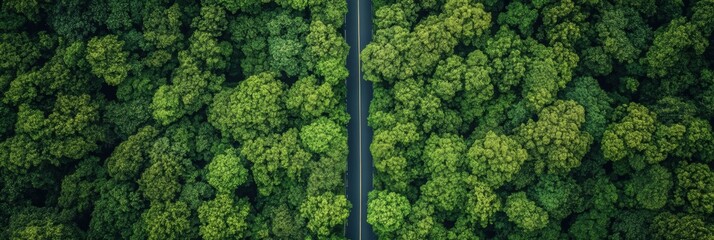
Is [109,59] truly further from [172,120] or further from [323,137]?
[323,137]

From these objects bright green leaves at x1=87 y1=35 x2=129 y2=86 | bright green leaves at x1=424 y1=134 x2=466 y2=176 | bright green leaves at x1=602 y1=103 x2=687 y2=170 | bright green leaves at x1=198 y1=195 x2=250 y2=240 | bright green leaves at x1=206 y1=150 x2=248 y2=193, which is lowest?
bright green leaves at x1=198 y1=195 x2=250 y2=240

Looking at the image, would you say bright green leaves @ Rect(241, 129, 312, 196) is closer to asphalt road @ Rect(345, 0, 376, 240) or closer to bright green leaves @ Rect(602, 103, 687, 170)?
asphalt road @ Rect(345, 0, 376, 240)

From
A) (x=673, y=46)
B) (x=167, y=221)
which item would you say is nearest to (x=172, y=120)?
(x=167, y=221)

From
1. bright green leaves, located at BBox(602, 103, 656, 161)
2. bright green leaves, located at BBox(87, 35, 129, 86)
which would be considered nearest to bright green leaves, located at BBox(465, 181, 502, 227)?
bright green leaves, located at BBox(602, 103, 656, 161)

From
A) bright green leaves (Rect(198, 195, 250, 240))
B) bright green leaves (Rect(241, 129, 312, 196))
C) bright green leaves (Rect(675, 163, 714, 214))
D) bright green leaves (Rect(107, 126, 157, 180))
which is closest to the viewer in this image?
bright green leaves (Rect(675, 163, 714, 214))

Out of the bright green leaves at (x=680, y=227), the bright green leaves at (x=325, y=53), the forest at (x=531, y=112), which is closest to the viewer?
the bright green leaves at (x=680, y=227)

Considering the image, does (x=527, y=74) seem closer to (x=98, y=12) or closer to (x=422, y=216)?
(x=422, y=216)

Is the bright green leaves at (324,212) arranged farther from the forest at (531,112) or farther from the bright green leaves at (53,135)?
the bright green leaves at (53,135)

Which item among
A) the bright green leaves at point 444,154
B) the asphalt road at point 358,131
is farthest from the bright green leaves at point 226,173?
the bright green leaves at point 444,154
